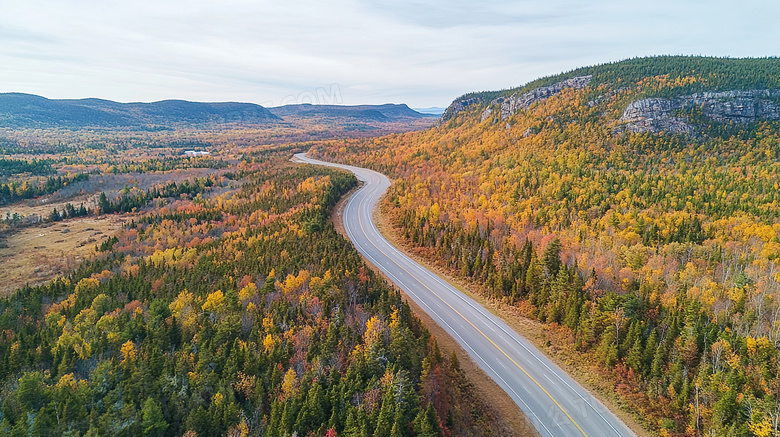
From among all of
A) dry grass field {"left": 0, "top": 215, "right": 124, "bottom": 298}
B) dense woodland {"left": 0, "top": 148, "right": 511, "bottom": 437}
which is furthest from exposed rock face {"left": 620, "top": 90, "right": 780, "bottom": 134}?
dry grass field {"left": 0, "top": 215, "right": 124, "bottom": 298}

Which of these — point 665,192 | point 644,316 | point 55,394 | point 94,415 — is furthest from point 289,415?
point 665,192

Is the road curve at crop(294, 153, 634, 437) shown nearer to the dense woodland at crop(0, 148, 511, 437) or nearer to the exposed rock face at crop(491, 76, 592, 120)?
the dense woodland at crop(0, 148, 511, 437)

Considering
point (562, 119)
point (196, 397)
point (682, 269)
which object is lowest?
point (196, 397)

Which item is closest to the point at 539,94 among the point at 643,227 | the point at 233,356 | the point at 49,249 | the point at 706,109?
the point at 706,109

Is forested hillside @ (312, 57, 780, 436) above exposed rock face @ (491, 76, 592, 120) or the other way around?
the other way around

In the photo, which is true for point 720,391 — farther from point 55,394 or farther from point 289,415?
point 55,394
